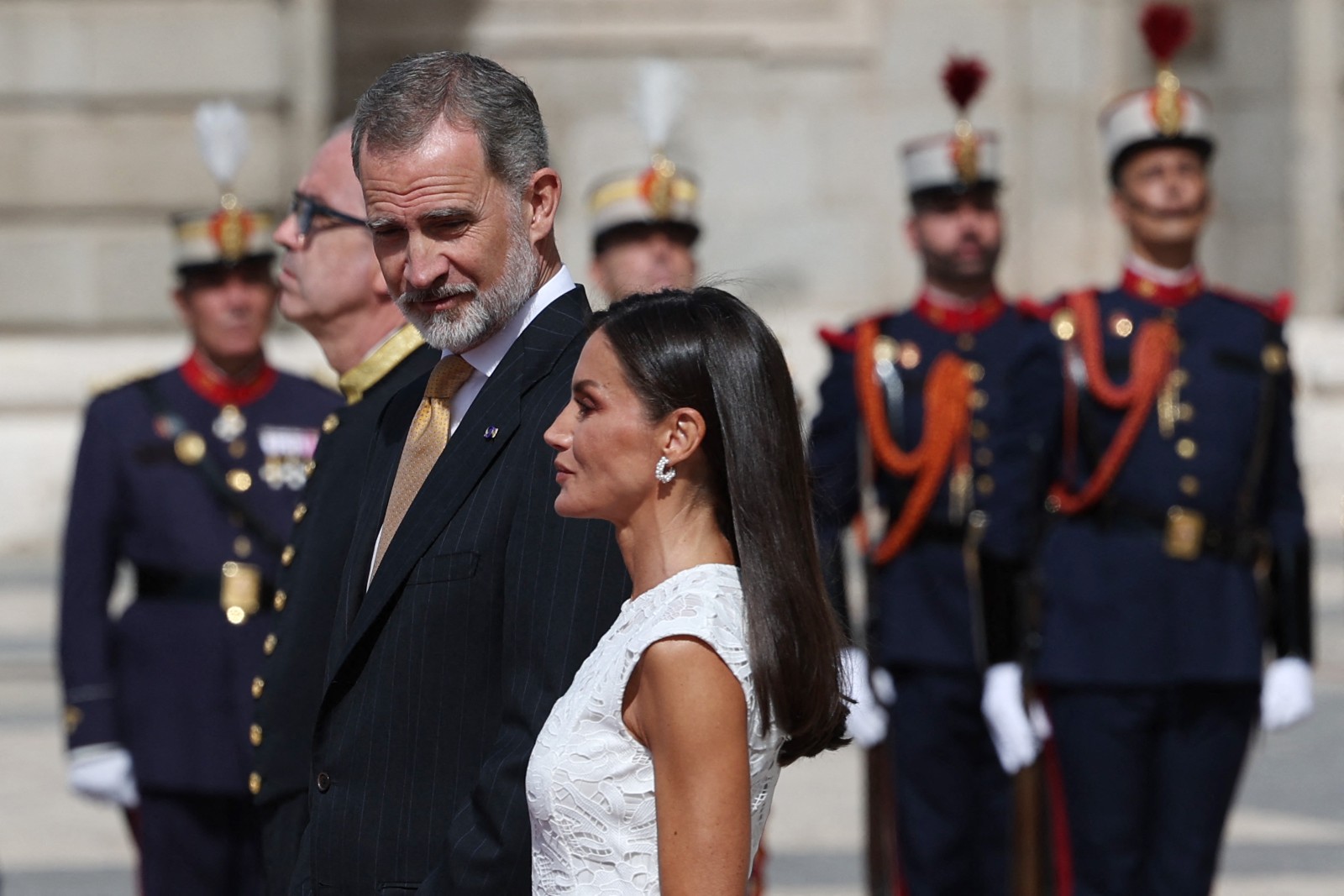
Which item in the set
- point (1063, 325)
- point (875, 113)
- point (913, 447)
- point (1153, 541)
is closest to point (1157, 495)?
point (1153, 541)

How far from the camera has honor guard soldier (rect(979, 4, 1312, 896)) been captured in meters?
4.84

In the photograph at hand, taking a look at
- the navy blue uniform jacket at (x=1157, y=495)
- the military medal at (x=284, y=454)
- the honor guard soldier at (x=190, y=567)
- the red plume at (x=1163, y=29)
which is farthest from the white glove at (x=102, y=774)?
the red plume at (x=1163, y=29)

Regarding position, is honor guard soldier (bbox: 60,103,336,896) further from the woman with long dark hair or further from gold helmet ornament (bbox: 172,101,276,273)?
the woman with long dark hair

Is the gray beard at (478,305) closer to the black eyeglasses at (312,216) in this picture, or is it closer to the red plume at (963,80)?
the black eyeglasses at (312,216)

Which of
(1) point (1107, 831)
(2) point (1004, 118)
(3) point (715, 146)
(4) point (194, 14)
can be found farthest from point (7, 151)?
(1) point (1107, 831)

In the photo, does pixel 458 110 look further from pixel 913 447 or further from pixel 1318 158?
pixel 1318 158

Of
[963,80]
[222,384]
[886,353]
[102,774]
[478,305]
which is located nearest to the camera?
[478,305]

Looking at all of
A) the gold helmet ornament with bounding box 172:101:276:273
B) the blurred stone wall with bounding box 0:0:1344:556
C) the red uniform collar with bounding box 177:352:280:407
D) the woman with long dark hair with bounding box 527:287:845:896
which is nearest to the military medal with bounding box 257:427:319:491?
the red uniform collar with bounding box 177:352:280:407

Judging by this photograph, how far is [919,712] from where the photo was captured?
532cm

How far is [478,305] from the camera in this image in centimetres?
266

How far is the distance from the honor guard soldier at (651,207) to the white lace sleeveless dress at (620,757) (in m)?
3.34

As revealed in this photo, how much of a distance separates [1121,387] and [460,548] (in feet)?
9.21

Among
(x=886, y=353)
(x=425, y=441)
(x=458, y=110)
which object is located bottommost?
(x=886, y=353)

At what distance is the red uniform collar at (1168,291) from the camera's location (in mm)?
5172
